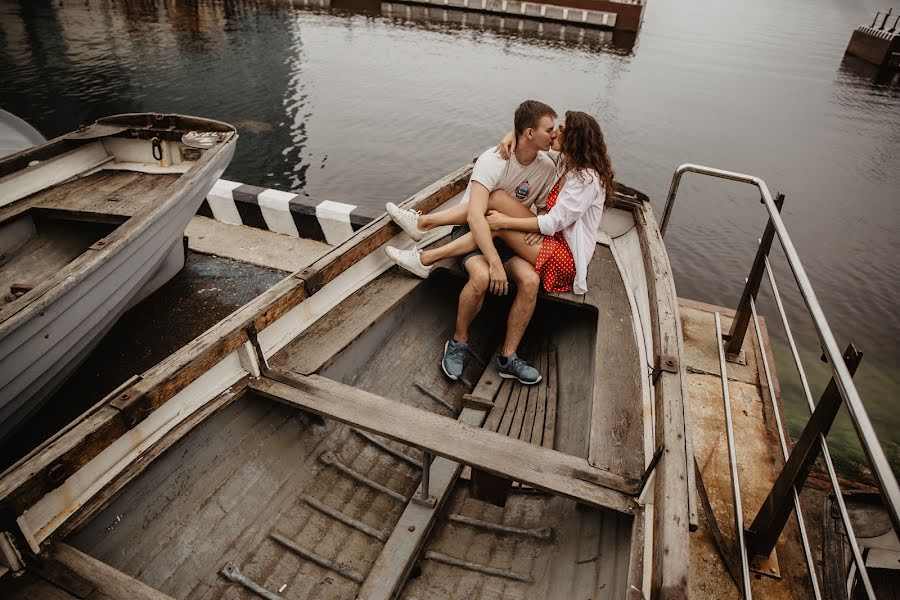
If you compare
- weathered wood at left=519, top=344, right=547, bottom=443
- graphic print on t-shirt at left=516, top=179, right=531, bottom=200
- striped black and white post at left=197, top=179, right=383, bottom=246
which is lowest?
striped black and white post at left=197, top=179, right=383, bottom=246

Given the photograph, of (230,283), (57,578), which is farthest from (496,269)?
(230,283)

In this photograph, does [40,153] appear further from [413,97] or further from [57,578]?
[413,97]

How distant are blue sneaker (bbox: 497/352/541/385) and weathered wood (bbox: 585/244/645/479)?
1.80 ft

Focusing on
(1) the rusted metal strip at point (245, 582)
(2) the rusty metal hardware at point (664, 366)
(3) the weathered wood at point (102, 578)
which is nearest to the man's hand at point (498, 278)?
(2) the rusty metal hardware at point (664, 366)

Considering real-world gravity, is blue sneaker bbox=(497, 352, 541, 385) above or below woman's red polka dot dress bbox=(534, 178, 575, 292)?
below

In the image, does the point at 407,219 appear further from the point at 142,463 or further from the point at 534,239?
the point at 142,463

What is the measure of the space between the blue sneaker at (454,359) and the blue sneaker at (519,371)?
26 centimetres

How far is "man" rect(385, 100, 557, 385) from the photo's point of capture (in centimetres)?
336

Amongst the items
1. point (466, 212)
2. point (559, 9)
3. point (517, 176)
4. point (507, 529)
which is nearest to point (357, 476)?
point (507, 529)

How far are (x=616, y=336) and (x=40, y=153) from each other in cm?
553

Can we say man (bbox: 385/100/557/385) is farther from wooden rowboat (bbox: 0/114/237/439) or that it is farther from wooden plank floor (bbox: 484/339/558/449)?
wooden rowboat (bbox: 0/114/237/439)

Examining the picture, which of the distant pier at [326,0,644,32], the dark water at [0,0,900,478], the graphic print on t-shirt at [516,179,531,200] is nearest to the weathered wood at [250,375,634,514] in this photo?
the graphic print on t-shirt at [516,179,531,200]

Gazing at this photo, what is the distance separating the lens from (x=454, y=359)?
3598 millimetres

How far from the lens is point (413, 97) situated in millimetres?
18234
